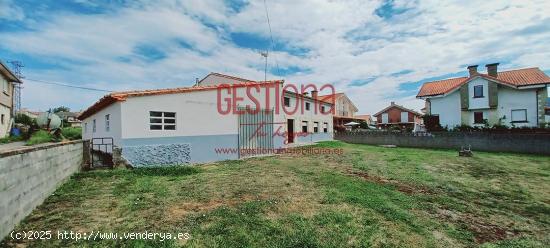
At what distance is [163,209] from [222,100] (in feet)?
28.8

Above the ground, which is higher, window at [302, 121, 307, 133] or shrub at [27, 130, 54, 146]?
window at [302, 121, 307, 133]

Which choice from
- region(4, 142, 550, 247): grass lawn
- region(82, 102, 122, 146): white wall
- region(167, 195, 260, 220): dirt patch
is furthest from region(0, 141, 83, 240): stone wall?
region(82, 102, 122, 146): white wall

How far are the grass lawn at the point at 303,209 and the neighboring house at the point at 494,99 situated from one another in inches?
681

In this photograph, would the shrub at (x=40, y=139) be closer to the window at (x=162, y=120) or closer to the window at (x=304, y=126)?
the window at (x=162, y=120)

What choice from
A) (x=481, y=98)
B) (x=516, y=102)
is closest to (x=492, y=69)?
(x=481, y=98)

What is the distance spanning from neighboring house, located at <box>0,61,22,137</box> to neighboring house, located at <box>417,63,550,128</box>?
3806 centimetres

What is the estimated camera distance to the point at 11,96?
2442 cm

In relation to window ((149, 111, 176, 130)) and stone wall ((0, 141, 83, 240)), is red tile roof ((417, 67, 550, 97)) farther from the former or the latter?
stone wall ((0, 141, 83, 240))

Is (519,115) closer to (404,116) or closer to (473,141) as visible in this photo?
(473,141)

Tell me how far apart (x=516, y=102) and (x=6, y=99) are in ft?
144

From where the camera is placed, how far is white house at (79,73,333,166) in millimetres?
10742

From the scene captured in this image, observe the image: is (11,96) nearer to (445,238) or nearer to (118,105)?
(118,105)

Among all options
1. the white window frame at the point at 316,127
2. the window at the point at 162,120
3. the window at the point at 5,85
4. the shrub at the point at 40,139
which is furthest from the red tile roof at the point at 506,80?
the window at the point at 5,85

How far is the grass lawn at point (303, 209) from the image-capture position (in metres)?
4.41
